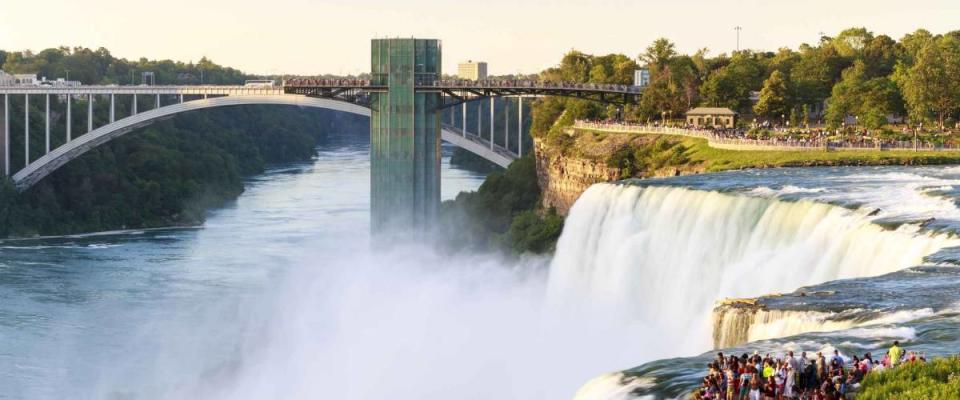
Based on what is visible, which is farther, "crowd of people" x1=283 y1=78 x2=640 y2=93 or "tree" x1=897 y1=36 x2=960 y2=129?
"crowd of people" x1=283 y1=78 x2=640 y2=93

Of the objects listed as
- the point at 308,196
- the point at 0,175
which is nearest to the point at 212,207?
the point at 308,196

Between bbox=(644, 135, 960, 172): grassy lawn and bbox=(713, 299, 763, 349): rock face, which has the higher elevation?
bbox=(644, 135, 960, 172): grassy lawn

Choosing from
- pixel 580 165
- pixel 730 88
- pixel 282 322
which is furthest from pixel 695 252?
pixel 730 88

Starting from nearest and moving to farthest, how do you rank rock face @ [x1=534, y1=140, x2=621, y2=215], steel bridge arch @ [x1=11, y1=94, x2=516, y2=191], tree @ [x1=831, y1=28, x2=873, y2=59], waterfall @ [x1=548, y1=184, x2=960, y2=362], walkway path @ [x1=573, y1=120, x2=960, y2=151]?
waterfall @ [x1=548, y1=184, x2=960, y2=362] < walkway path @ [x1=573, y1=120, x2=960, y2=151] < rock face @ [x1=534, y1=140, x2=621, y2=215] < steel bridge arch @ [x1=11, y1=94, x2=516, y2=191] < tree @ [x1=831, y1=28, x2=873, y2=59]

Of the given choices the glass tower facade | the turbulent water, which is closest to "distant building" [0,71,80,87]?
the glass tower facade

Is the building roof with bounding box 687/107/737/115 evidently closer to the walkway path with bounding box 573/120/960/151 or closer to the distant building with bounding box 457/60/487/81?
the walkway path with bounding box 573/120/960/151

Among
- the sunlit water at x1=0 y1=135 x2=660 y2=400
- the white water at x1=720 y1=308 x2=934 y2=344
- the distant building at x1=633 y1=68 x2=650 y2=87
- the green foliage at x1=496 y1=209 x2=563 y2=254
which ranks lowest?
the sunlit water at x1=0 y1=135 x2=660 y2=400

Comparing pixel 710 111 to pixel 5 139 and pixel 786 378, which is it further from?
pixel 786 378
